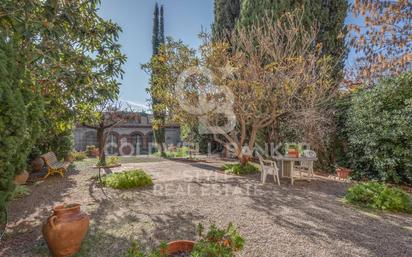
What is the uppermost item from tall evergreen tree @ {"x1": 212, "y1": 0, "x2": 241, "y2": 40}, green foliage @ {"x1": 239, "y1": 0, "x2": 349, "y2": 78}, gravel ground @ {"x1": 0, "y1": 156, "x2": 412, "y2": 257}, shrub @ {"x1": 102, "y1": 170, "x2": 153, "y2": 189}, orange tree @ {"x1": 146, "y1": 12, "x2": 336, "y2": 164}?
tall evergreen tree @ {"x1": 212, "y1": 0, "x2": 241, "y2": 40}

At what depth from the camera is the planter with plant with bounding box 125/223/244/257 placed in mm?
2367

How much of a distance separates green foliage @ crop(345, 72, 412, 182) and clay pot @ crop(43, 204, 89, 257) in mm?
8494

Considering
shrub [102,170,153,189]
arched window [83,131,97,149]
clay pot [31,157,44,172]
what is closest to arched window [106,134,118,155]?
arched window [83,131,97,149]

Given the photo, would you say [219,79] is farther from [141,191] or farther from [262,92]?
[141,191]

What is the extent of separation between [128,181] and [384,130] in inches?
316

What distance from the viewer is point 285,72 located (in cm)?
819

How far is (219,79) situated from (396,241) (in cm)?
623

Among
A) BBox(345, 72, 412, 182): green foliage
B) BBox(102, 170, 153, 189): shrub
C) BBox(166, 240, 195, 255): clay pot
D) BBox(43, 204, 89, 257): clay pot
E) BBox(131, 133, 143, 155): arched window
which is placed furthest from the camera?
BBox(131, 133, 143, 155): arched window

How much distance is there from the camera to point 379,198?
525 cm

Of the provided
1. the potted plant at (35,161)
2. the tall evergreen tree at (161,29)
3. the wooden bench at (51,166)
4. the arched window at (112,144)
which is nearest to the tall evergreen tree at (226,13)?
the tall evergreen tree at (161,29)

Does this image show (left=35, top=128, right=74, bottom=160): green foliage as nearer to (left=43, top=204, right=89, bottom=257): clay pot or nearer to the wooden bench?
the wooden bench

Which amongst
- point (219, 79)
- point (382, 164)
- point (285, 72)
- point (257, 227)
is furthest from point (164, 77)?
point (382, 164)

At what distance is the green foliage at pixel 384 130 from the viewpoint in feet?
23.0

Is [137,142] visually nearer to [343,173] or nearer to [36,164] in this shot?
[36,164]
